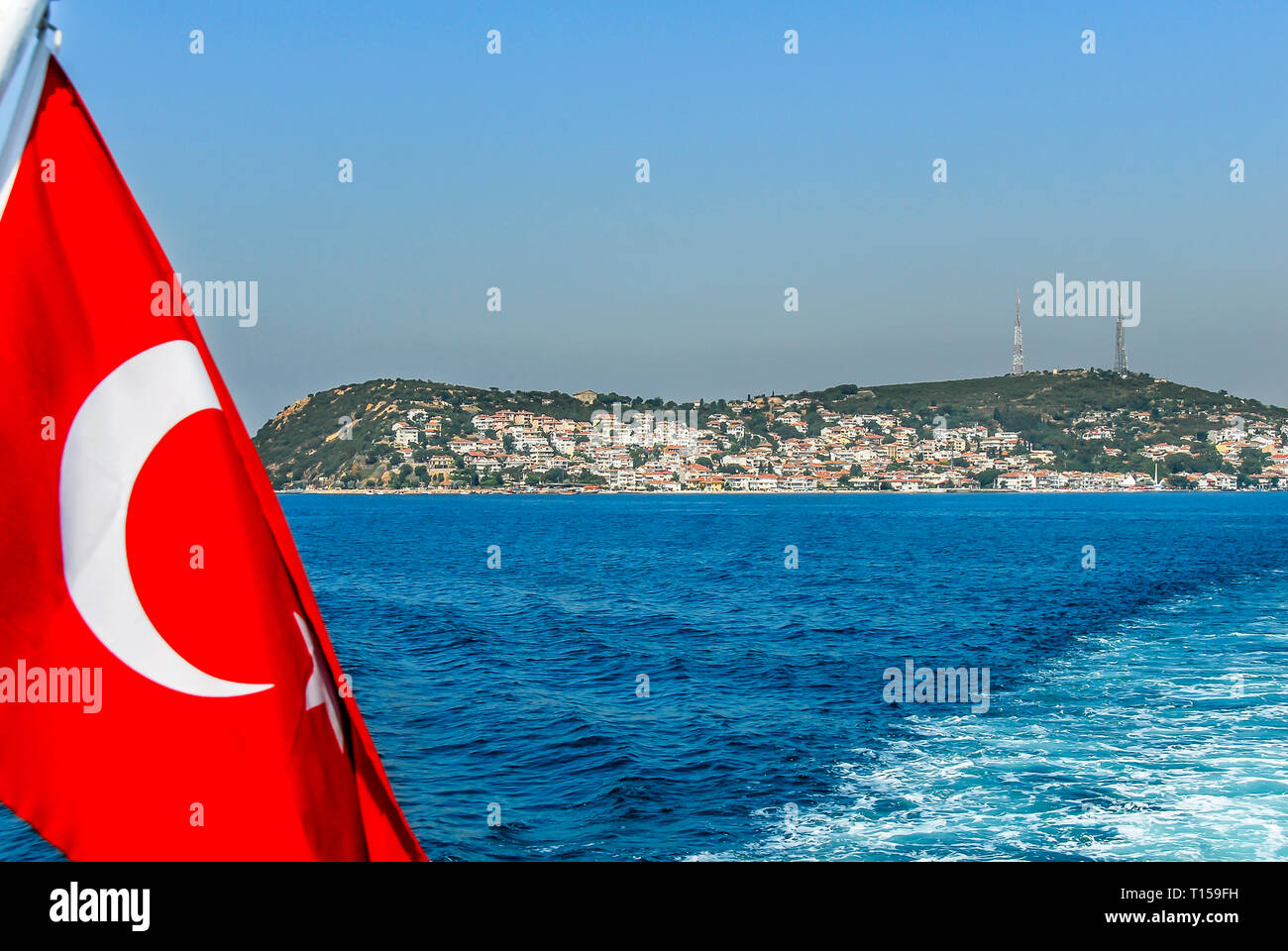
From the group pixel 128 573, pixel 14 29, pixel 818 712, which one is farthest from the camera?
pixel 818 712

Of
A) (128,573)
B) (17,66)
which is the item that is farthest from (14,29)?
(128,573)

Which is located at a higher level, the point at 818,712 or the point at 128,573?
the point at 128,573

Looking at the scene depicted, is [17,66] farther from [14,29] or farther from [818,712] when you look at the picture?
[818,712]
